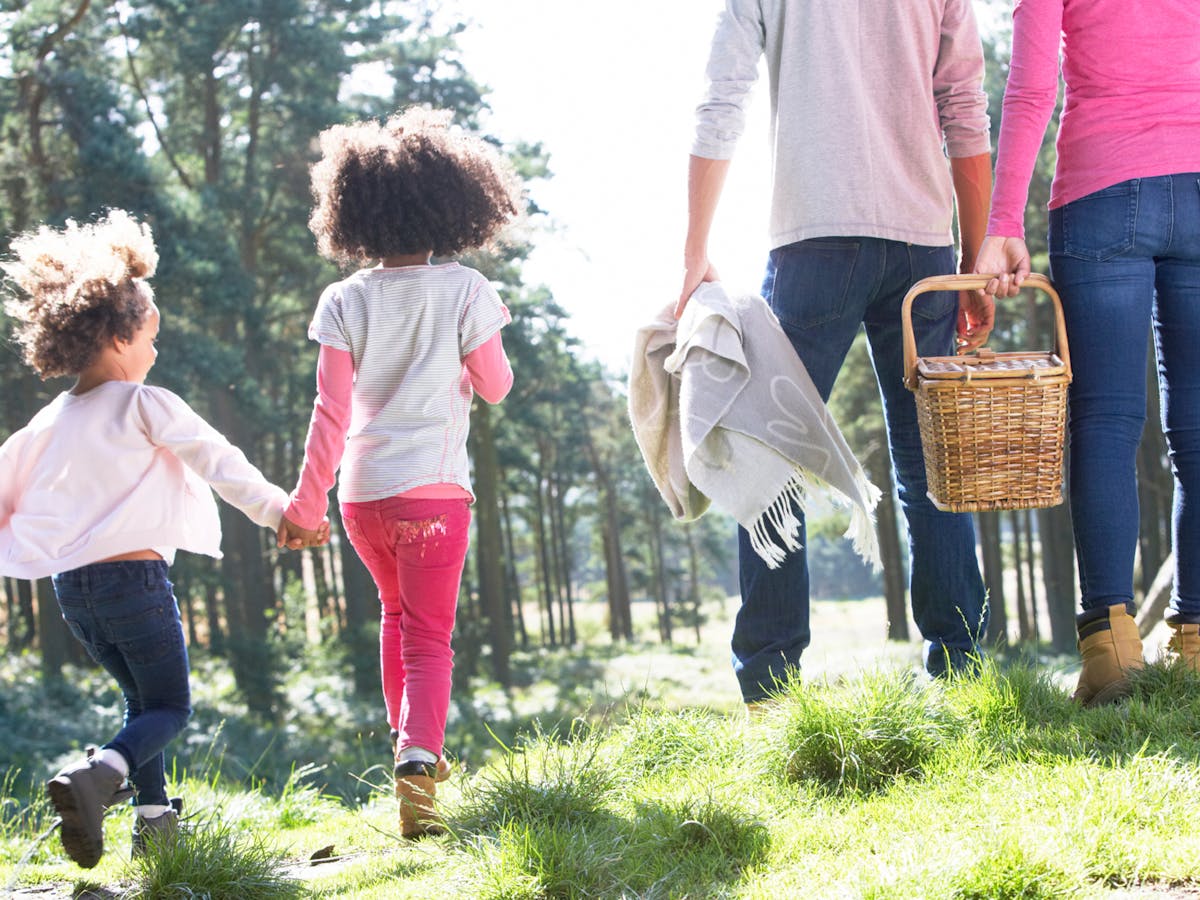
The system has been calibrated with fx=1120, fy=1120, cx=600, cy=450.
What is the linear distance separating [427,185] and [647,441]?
3.58 feet

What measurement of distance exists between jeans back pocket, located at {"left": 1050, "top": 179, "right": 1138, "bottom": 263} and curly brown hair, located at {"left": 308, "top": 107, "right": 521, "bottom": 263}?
179 cm

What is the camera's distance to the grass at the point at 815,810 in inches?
82.4

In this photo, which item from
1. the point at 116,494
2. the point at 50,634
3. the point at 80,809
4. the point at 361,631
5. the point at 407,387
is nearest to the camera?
the point at 80,809

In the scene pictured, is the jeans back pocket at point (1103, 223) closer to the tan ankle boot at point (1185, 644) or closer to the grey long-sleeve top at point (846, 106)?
the grey long-sleeve top at point (846, 106)

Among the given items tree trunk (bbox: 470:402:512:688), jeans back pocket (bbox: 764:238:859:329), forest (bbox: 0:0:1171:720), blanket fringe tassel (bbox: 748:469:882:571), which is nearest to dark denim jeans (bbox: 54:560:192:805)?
blanket fringe tassel (bbox: 748:469:882:571)

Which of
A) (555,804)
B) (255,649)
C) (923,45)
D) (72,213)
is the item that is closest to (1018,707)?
(555,804)

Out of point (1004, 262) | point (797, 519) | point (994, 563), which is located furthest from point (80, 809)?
point (994, 563)

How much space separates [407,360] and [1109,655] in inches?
87.3

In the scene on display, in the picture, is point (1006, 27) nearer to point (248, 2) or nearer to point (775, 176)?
point (248, 2)

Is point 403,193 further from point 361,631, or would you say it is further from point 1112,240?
point 361,631

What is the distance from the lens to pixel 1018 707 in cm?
302

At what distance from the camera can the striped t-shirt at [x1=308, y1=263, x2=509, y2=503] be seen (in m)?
3.40

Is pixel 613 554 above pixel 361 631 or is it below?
below

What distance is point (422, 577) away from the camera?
338cm
